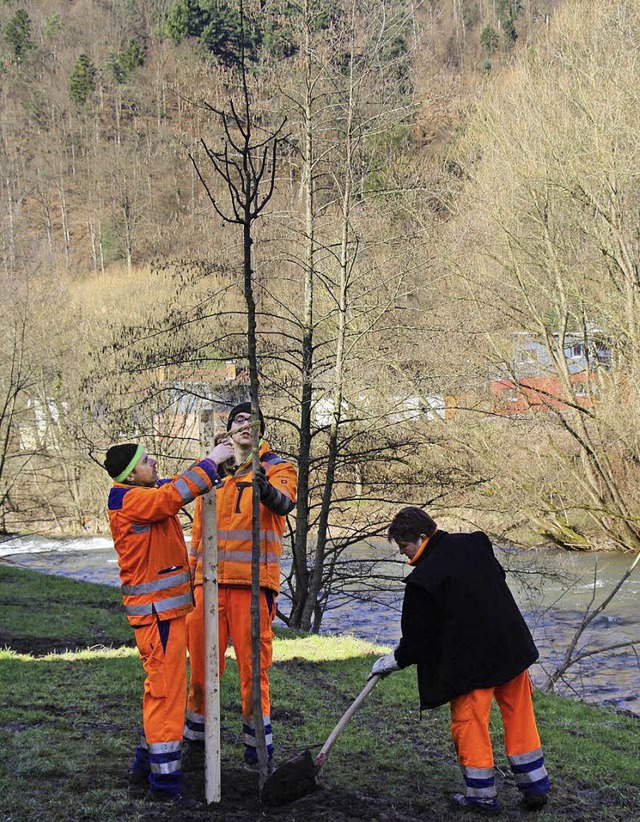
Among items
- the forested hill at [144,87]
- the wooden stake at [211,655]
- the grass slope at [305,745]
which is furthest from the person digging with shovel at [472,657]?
the forested hill at [144,87]

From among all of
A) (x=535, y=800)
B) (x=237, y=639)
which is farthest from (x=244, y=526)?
(x=535, y=800)

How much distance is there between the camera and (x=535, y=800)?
15.9ft

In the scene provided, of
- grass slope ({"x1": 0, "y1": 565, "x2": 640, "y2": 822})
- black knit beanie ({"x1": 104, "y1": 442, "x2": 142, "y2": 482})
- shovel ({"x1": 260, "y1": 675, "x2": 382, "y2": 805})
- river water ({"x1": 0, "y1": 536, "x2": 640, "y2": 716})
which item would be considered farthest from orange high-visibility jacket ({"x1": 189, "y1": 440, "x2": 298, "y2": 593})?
river water ({"x1": 0, "y1": 536, "x2": 640, "y2": 716})

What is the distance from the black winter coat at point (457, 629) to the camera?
15.7 feet

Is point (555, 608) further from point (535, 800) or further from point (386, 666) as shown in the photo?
point (386, 666)

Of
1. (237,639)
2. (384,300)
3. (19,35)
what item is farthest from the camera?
(19,35)

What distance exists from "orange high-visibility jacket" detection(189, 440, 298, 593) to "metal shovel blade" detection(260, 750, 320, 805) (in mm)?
1032

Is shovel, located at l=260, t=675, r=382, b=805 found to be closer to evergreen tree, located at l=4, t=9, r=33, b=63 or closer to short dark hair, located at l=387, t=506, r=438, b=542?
short dark hair, located at l=387, t=506, r=438, b=542

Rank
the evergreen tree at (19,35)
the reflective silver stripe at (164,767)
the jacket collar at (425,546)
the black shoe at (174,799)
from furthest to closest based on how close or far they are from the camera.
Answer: the evergreen tree at (19,35) → the jacket collar at (425,546) → the reflective silver stripe at (164,767) → the black shoe at (174,799)

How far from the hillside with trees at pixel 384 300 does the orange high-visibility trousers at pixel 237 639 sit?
2.19 metres

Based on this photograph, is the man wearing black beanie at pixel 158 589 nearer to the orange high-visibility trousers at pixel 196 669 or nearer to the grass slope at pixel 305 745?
the grass slope at pixel 305 745

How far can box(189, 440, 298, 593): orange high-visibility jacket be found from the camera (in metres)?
5.34

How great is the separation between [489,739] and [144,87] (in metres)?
72.7

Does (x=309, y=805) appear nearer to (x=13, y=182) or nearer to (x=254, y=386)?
(x=254, y=386)
